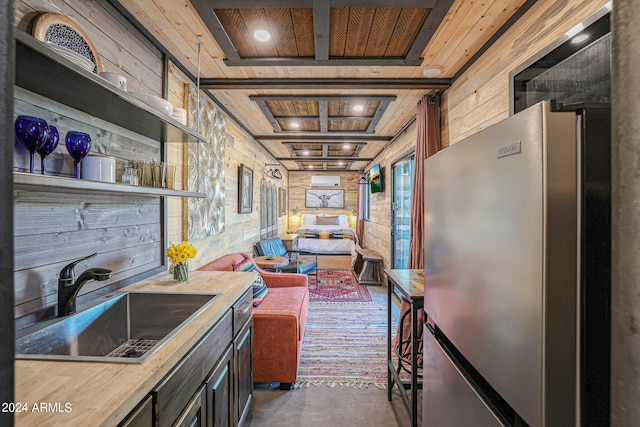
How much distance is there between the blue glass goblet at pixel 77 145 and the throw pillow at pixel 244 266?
1.90 m

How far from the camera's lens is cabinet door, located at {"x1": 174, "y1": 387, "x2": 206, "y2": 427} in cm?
109

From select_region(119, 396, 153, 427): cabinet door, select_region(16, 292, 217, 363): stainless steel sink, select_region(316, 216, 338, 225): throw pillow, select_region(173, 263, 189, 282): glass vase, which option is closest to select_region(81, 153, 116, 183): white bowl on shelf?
select_region(16, 292, 217, 363): stainless steel sink

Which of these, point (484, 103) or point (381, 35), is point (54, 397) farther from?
point (484, 103)

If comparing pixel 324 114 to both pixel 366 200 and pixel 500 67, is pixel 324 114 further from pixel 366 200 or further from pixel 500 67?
pixel 366 200

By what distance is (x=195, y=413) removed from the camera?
1.19 metres

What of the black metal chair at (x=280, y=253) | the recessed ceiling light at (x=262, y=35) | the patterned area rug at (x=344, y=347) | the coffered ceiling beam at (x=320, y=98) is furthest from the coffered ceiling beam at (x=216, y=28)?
the black metal chair at (x=280, y=253)

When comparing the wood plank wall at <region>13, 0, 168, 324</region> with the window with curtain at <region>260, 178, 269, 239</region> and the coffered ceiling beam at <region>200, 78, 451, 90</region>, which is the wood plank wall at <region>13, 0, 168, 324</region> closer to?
the coffered ceiling beam at <region>200, 78, 451, 90</region>

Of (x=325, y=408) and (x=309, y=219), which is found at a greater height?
(x=309, y=219)

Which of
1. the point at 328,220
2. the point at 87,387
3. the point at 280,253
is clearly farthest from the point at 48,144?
the point at 328,220

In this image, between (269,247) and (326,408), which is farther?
(269,247)

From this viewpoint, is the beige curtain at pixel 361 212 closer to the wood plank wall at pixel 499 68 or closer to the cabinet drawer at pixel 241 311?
the wood plank wall at pixel 499 68

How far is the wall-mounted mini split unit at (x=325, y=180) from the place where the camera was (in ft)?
28.8

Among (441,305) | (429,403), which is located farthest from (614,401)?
(429,403)

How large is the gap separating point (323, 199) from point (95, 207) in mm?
7545
